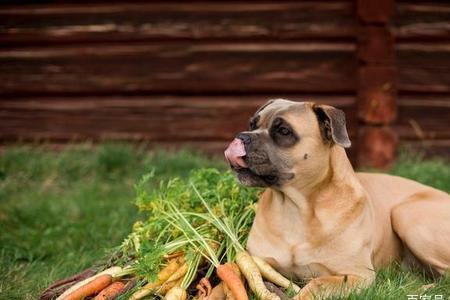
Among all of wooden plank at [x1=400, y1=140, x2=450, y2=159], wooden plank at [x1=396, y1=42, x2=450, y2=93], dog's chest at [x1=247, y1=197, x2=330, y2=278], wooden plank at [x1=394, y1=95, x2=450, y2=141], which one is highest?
wooden plank at [x1=396, y1=42, x2=450, y2=93]

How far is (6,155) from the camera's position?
723 cm

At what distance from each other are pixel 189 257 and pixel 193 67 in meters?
3.57

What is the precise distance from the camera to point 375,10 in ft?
23.4

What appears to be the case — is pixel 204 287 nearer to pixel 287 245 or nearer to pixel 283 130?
pixel 287 245

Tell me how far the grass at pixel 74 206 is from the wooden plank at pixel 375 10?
1.43m

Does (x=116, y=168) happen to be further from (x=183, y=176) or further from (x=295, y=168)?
(x=295, y=168)

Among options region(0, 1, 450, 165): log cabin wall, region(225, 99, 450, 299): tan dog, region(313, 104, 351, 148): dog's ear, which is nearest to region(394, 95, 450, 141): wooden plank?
region(0, 1, 450, 165): log cabin wall

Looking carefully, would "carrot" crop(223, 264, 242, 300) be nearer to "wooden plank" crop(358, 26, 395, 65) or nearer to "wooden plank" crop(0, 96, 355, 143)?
"wooden plank" crop(0, 96, 355, 143)

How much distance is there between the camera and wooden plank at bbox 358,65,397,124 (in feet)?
23.7

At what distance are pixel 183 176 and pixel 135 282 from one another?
2923 millimetres

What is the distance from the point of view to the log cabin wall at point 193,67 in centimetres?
736

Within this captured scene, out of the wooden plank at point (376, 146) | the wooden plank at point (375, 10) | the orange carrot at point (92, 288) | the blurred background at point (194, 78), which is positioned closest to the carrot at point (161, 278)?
the orange carrot at point (92, 288)

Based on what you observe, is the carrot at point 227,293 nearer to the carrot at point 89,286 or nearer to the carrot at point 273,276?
the carrot at point 273,276

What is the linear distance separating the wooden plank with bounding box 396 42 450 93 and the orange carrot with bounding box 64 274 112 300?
436 cm
